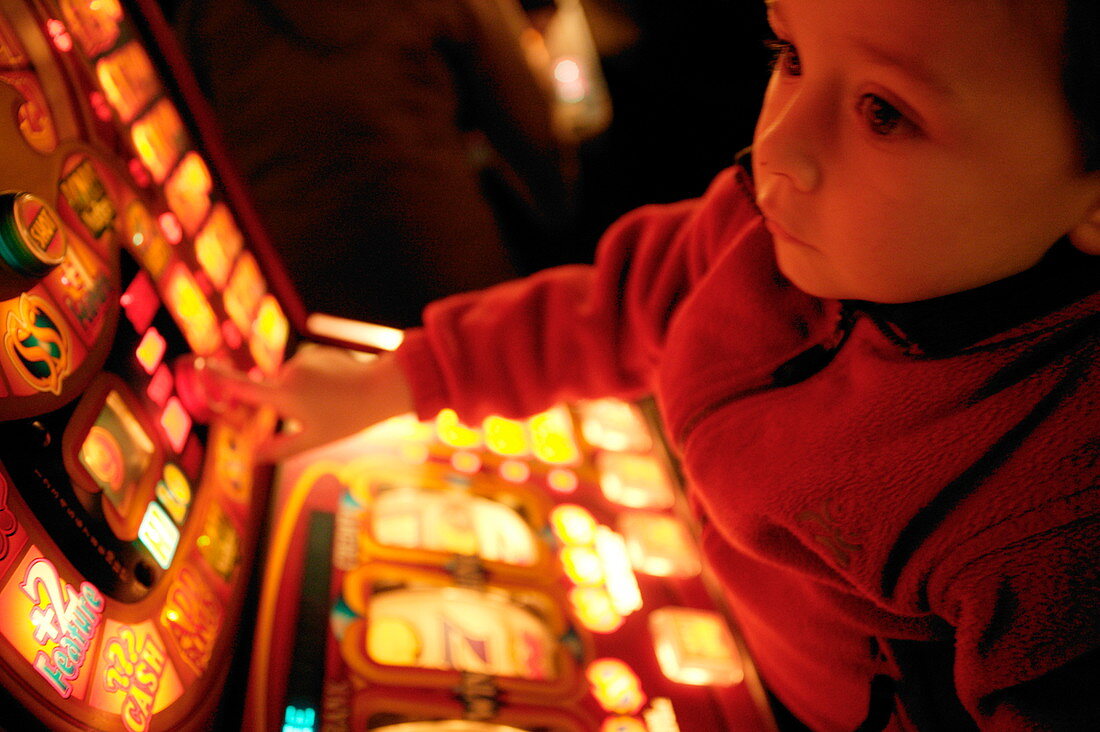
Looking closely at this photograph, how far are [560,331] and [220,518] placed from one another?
37 centimetres

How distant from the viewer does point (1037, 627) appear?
1.52 ft

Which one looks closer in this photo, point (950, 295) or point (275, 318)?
point (950, 295)

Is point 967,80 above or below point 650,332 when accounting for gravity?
below

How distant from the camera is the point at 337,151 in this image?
4.14ft

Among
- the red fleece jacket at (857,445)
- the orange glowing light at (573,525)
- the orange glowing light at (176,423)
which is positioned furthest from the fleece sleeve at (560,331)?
the orange glowing light at (176,423)

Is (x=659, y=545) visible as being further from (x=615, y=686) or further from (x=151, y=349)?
(x=151, y=349)

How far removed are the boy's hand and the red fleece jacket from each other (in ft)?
0.10

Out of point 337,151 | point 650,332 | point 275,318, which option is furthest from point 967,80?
point 337,151

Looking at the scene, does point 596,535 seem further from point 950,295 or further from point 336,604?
point 950,295

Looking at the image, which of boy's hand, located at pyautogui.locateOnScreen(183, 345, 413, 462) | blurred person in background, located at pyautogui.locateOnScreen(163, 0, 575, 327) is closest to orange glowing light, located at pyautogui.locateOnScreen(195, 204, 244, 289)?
boy's hand, located at pyautogui.locateOnScreen(183, 345, 413, 462)

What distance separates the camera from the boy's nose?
0.44m

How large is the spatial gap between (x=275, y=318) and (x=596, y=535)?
0.44m

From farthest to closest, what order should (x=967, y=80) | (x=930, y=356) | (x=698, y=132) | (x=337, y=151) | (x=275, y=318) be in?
1. (x=698, y=132)
2. (x=337, y=151)
3. (x=275, y=318)
4. (x=930, y=356)
5. (x=967, y=80)

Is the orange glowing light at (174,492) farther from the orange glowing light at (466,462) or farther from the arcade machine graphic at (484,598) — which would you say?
the orange glowing light at (466,462)
